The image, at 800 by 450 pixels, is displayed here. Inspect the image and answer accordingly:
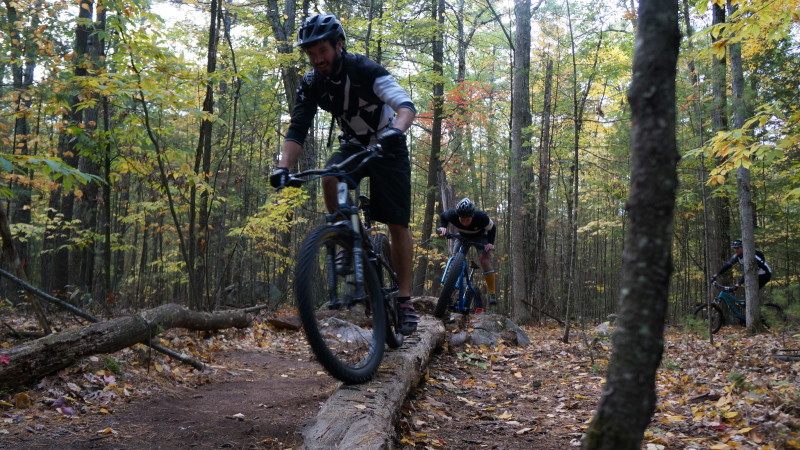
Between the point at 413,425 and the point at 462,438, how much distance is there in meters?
0.34

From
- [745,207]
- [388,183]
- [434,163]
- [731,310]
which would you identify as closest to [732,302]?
[731,310]

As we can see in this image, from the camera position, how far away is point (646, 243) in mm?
1338

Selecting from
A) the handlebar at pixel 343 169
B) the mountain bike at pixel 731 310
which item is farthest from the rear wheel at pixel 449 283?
the mountain bike at pixel 731 310

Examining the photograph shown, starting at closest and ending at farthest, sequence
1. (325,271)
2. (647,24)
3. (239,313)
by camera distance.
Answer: (647,24), (325,271), (239,313)

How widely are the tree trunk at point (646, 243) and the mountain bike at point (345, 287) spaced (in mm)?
1703

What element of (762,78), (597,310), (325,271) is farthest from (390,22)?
(597,310)

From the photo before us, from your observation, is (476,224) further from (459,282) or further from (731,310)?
(731,310)

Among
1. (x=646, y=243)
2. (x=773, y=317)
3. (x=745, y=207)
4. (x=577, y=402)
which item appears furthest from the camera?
(x=773, y=317)

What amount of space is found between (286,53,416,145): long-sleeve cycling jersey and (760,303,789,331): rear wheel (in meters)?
9.71

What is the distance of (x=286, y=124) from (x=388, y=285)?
12078 millimetres

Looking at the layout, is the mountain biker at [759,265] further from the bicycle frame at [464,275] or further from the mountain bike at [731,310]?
the bicycle frame at [464,275]

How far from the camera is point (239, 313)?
691 cm

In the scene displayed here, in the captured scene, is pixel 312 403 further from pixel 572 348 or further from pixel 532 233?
pixel 532 233

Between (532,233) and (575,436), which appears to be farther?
(532,233)
